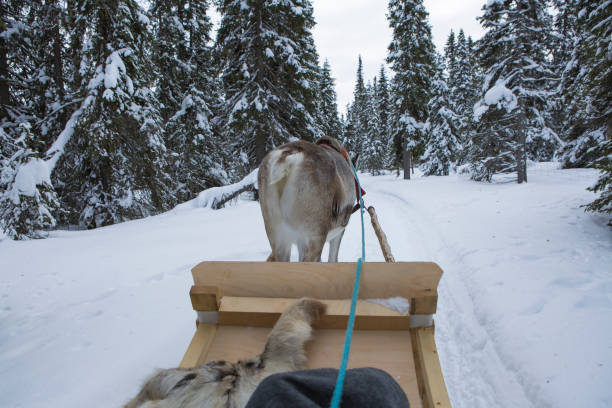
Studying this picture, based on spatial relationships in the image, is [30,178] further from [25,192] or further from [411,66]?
[411,66]

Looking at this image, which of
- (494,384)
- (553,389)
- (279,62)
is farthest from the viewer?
(279,62)

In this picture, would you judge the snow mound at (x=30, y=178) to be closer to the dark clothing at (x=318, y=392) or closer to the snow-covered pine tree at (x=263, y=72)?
the dark clothing at (x=318, y=392)

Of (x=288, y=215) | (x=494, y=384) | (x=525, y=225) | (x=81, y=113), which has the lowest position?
(x=494, y=384)

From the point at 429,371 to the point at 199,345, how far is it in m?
1.25

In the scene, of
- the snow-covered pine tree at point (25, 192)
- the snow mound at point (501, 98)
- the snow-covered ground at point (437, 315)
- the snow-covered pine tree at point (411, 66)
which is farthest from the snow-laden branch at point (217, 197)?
the snow-covered pine tree at point (411, 66)

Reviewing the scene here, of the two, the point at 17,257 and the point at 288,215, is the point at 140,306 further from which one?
the point at 17,257

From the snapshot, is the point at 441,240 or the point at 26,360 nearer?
the point at 26,360

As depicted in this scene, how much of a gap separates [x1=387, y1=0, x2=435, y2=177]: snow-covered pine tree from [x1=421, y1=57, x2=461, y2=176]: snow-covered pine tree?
3.55 m

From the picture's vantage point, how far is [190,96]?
612 inches

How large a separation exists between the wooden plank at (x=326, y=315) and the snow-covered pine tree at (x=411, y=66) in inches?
971

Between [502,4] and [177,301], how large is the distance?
748 inches

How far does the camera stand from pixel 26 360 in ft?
Answer: 8.79

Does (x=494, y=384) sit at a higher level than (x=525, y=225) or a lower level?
lower

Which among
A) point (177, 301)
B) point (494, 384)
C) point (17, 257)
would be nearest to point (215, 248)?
point (177, 301)
